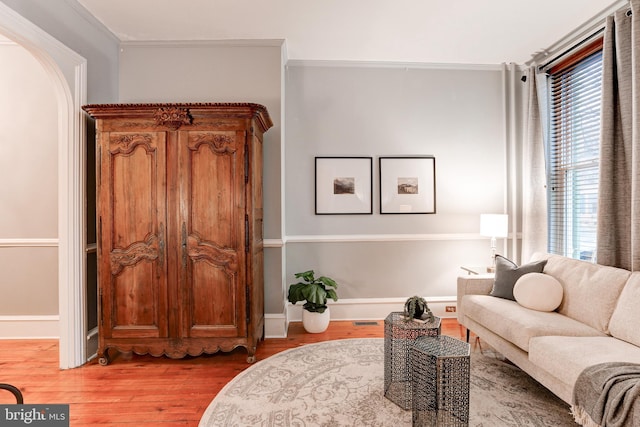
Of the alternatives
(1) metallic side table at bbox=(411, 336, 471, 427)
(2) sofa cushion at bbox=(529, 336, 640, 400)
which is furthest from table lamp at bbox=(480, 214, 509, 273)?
(1) metallic side table at bbox=(411, 336, 471, 427)

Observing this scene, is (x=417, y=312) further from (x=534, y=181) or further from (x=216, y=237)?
(x=534, y=181)

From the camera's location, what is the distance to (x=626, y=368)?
1778 mm

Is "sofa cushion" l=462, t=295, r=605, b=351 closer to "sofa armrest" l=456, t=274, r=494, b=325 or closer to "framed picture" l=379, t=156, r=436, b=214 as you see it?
"sofa armrest" l=456, t=274, r=494, b=325

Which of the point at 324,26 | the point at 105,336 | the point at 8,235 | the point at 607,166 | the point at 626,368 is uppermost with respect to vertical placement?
the point at 324,26

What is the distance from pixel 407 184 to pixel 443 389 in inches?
103

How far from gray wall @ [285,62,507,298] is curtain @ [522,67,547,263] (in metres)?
0.34

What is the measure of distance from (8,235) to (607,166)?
5.53 m

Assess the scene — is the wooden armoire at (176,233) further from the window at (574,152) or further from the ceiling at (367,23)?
the window at (574,152)

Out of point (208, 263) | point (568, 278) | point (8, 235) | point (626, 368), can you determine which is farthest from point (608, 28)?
point (8, 235)

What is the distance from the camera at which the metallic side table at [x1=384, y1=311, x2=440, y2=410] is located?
225 centimetres

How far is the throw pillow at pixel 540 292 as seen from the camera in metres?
2.77

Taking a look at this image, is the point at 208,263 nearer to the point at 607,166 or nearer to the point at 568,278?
the point at 568,278

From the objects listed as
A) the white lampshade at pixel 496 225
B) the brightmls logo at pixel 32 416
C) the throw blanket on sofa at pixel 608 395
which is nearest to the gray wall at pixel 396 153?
the white lampshade at pixel 496 225

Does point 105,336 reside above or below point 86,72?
below
